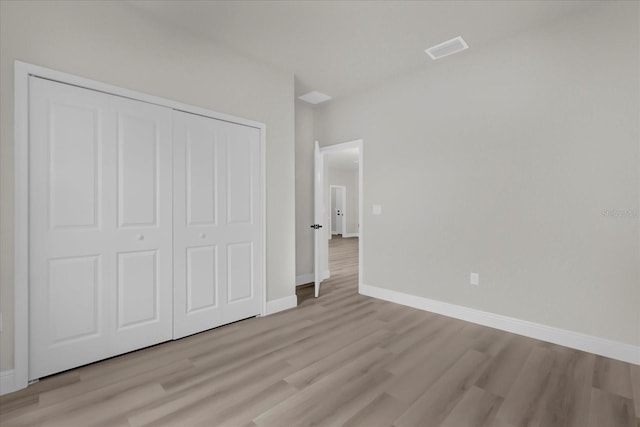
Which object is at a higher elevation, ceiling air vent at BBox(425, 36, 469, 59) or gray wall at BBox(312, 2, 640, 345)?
ceiling air vent at BBox(425, 36, 469, 59)

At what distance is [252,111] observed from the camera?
339cm

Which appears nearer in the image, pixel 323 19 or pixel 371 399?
pixel 371 399

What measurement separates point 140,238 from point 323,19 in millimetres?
2546

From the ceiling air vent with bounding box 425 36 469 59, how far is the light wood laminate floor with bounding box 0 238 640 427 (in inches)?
116

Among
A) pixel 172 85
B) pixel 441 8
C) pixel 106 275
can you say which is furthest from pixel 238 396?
pixel 441 8

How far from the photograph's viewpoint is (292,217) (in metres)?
3.82

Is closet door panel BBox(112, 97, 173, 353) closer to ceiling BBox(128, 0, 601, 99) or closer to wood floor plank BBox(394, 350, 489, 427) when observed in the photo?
ceiling BBox(128, 0, 601, 99)

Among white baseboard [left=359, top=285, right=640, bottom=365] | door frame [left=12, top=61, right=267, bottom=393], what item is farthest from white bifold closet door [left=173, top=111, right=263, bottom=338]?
white baseboard [left=359, top=285, right=640, bottom=365]

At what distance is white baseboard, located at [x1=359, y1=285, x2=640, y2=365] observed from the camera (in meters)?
2.46

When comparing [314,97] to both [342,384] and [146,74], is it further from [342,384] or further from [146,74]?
[342,384]

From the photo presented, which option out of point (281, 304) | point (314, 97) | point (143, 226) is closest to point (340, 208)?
point (314, 97)

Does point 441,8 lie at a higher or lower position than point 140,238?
higher

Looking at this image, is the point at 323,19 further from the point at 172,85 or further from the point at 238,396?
the point at 238,396

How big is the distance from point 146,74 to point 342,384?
2984mm
